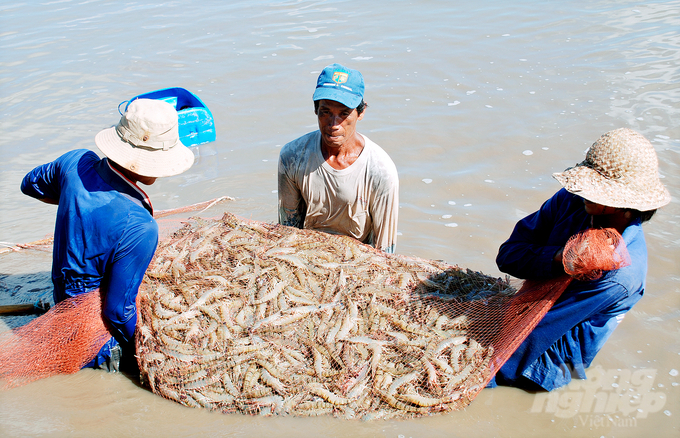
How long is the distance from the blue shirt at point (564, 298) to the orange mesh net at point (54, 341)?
2.97m

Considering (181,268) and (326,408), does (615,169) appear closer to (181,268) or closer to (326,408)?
(326,408)

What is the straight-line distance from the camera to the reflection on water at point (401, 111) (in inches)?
139

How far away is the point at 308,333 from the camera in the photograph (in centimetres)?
360

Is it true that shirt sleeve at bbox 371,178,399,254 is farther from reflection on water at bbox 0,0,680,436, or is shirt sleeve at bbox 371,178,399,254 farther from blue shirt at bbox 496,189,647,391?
reflection on water at bbox 0,0,680,436

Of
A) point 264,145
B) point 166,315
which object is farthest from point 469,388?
point 264,145

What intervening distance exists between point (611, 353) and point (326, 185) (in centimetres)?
295

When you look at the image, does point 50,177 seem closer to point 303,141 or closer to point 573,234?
point 303,141

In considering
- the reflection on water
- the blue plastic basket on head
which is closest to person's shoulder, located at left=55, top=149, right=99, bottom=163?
the reflection on water

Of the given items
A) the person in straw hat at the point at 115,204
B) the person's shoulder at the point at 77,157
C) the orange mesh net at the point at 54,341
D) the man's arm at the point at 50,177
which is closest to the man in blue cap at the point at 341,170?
the person in straw hat at the point at 115,204

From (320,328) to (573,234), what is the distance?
6.28ft

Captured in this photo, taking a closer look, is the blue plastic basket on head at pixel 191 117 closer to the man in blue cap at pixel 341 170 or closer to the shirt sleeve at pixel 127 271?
the man in blue cap at pixel 341 170

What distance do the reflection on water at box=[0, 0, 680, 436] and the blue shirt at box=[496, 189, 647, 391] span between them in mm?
330

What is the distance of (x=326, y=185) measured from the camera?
4.22m

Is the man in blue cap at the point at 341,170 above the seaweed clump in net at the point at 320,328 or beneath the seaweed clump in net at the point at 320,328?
above
